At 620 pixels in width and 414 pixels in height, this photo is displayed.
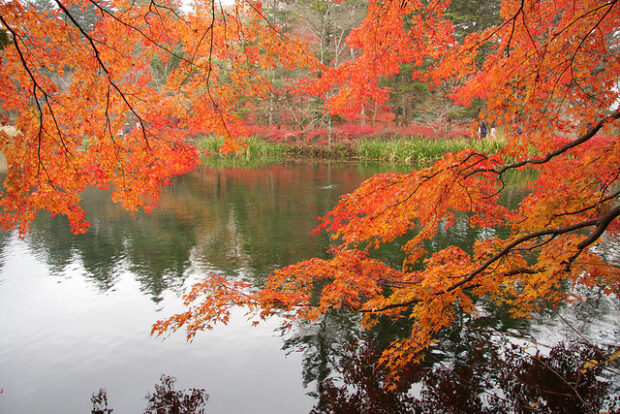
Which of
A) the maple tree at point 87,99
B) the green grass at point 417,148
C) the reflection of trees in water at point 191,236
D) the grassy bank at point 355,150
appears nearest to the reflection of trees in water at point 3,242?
the reflection of trees in water at point 191,236

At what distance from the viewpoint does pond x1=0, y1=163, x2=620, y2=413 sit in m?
3.67

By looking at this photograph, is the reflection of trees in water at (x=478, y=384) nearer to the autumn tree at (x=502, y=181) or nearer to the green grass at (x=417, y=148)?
the autumn tree at (x=502, y=181)

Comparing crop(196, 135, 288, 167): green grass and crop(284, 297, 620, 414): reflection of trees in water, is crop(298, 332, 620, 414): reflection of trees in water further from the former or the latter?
crop(196, 135, 288, 167): green grass

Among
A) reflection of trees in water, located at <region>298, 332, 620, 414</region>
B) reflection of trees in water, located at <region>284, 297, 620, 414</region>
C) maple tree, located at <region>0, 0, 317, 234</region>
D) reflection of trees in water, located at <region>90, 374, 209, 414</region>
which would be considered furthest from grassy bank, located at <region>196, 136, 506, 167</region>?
reflection of trees in water, located at <region>90, 374, 209, 414</region>

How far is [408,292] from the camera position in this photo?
138 inches

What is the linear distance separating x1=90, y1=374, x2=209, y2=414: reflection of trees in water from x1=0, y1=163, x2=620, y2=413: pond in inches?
1.0

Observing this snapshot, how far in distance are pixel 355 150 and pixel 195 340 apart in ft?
58.7

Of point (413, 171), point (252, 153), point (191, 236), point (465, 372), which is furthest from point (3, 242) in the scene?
point (252, 153)

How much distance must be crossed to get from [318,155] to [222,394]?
62.6 ft

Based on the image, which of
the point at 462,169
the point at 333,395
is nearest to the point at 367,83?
the point at 462,169

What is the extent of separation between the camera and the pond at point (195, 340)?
367 centimetres

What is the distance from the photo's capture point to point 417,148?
745 inches

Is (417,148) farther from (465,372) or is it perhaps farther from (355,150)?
(465,372)

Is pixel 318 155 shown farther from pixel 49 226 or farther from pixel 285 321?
pixel 285 321
